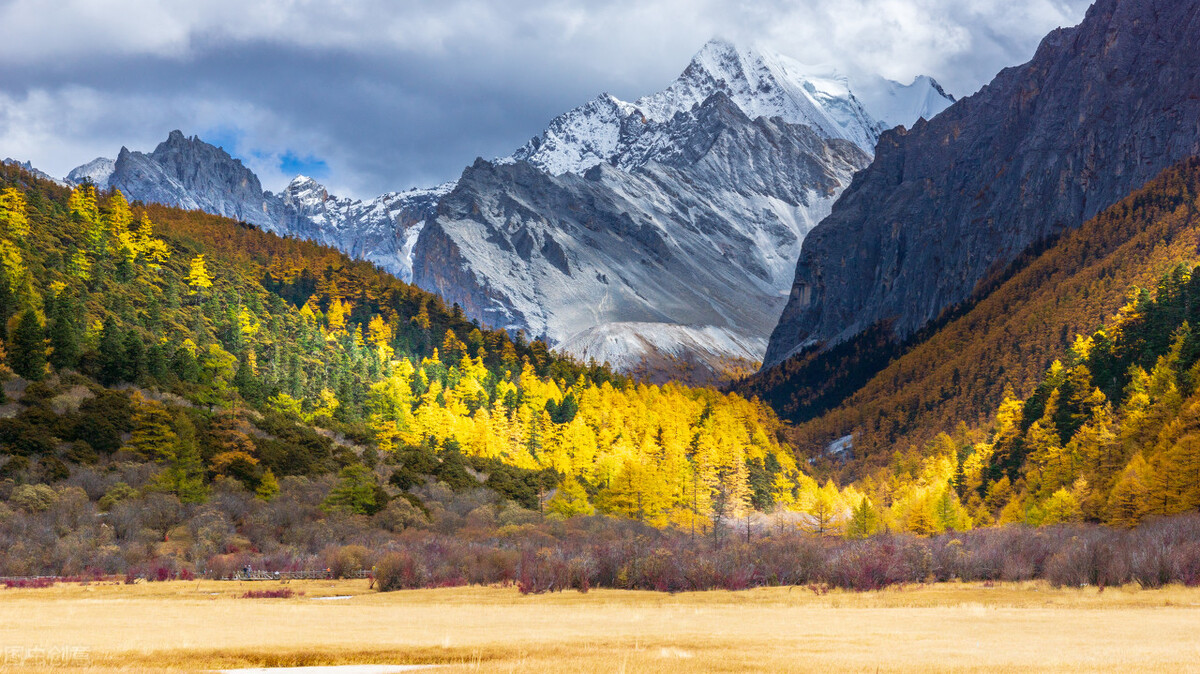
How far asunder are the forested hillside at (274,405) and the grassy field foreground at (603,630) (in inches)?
1244

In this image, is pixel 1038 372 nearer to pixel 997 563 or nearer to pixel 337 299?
pixel 997 563

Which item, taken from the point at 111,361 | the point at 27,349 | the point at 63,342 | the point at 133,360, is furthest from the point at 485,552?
the point at 63,342

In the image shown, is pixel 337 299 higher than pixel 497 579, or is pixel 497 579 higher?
pixel 337 299

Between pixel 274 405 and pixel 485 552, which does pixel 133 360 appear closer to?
pixel 274 405

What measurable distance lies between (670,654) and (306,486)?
69.1 metres

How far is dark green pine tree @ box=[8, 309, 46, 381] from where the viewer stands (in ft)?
304

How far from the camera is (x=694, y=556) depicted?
228 feet

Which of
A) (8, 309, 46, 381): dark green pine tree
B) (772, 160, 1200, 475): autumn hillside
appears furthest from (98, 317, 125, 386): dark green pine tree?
(772, 160, 1200, 475): autumn hillside

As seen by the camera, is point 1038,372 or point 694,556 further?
point 1038,372

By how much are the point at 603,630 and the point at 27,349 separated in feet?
260

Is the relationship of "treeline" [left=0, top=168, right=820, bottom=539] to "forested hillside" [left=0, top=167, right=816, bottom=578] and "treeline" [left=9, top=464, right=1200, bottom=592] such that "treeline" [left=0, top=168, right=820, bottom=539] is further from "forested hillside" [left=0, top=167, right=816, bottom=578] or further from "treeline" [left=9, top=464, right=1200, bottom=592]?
"treeline" [left=9, top=464, right=1200, bottom=592]

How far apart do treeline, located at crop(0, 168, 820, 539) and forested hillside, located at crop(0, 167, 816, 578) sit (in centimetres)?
31

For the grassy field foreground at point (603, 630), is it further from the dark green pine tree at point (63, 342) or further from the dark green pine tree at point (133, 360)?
the dark green pine tree at point (63, 342)

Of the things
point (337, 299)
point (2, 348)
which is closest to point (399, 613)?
point (2, 348)
